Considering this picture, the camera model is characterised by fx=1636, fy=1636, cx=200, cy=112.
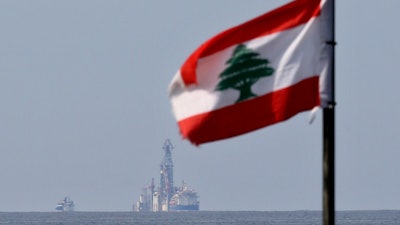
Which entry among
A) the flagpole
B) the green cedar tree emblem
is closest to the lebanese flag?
the green cedar tree emblem

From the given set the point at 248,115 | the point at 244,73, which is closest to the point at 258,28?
the point at 244,73

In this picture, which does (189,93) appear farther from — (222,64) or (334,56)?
(334,56)

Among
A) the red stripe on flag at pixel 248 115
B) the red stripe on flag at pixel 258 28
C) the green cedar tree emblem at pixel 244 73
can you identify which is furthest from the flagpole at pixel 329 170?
the red stripe on flag at pixel 258 28

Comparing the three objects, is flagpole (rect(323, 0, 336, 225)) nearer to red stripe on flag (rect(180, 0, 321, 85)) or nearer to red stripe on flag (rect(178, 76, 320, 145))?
red stripe on flag (rect(178, 76, 320, 145))

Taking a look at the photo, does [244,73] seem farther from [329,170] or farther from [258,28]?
[329,170]

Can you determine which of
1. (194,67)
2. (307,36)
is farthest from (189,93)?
(307,36)

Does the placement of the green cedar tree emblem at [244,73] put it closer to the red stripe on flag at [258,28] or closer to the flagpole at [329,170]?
the red stripe on flag at [258,28]
